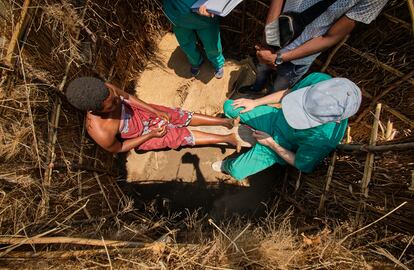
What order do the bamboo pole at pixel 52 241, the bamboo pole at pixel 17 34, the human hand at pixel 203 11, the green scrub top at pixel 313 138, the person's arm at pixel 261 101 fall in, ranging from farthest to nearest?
1. the person's arm at pixel 261 101
2. the human hand at pixel 203 11
3. the green scrub top at pixel 313 138
4. the bamboo pole at pixel 17 34
5. the bamboo pole at pixel 52 241

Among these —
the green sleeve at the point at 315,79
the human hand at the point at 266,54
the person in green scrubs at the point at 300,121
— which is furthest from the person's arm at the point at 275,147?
the human hand at the point at 266,54

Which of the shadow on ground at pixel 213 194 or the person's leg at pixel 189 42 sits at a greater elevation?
the person's leg at pixel 189 42

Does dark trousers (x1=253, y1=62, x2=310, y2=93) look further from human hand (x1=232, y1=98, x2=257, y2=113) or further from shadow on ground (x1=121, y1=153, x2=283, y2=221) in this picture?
shadow on ground (x1=121, y1=153, x2=283, y2=221)

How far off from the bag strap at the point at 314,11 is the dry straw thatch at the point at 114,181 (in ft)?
1.39

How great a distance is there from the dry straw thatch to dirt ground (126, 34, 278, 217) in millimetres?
370

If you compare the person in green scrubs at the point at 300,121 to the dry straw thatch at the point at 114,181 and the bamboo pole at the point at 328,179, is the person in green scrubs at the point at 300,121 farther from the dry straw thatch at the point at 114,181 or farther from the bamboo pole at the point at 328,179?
the dry straw thatch at the point at 114,181

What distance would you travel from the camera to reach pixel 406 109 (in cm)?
230

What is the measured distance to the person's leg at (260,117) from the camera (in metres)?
2.33

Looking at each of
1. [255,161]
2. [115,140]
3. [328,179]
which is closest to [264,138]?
[255,161]

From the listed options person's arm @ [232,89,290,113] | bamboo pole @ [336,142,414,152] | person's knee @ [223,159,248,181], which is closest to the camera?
bamboo pole @ [336,142,414,152]

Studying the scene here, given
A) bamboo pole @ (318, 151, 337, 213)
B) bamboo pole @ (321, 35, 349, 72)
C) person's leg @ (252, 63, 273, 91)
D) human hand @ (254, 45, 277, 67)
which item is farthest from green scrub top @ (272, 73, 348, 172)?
person's leg @ (252, 63, 273, 91)

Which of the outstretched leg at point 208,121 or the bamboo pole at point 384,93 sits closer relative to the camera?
the bamboo pole at point 384,93

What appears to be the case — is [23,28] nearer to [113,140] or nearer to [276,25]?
[113,140]

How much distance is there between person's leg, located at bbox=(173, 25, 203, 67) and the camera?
2564mm
